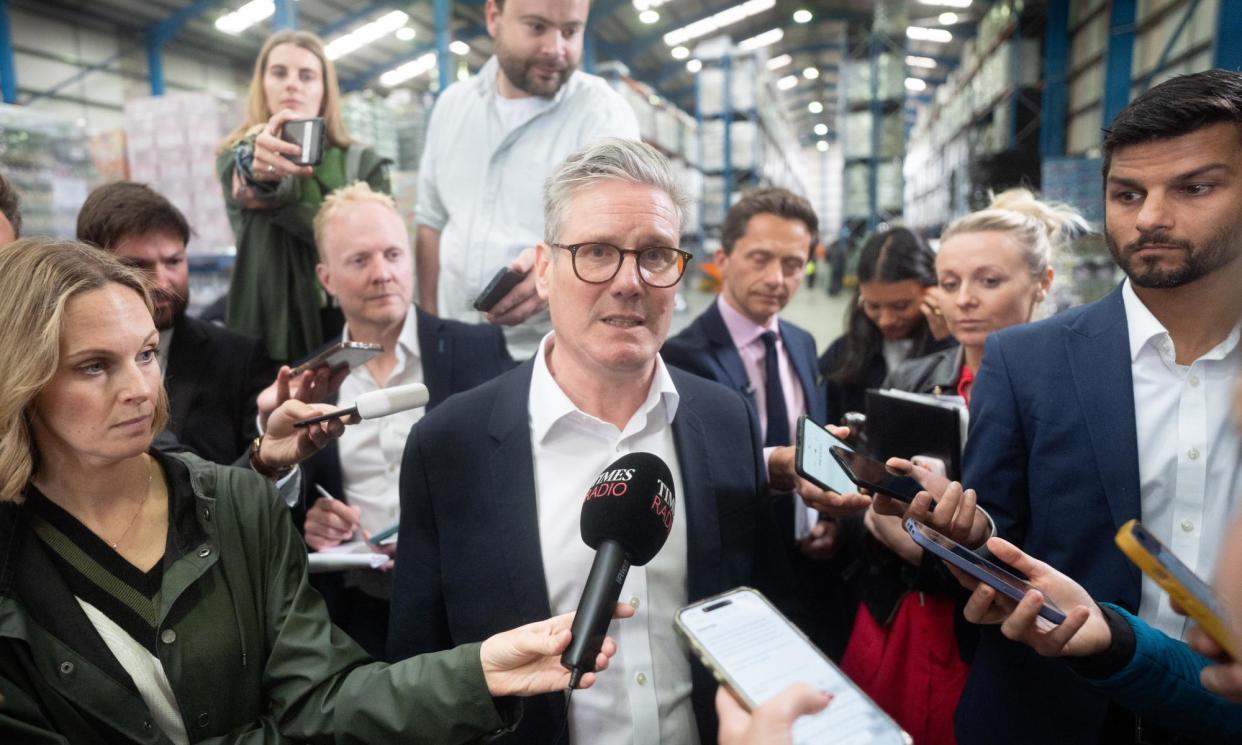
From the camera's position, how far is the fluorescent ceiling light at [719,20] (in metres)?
14.2

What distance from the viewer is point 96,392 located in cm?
116

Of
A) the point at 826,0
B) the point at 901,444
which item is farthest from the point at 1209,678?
the point at 826,0

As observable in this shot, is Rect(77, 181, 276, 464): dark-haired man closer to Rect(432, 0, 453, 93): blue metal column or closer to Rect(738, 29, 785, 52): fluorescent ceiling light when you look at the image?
Rect(432, 0, 453, 93): blue metal column

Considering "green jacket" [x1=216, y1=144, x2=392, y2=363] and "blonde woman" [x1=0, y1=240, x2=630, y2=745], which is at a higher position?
"green jacket" [x1=216, y1=144, x2=392, y2=363]

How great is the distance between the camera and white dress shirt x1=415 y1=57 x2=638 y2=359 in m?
2.43

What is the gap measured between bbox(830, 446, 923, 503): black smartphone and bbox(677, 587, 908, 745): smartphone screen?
0.35 m

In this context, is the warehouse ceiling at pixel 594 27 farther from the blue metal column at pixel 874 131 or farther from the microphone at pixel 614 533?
the microphone at pixel 614 533

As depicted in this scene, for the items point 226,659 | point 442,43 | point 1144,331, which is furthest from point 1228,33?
point 442,43

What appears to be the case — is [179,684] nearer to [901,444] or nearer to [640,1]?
[901,444]

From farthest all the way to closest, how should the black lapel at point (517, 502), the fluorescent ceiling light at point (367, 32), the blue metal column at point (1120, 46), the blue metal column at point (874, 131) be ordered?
1. the fluorescent ceiling light at point (367, 32)
2. the blue metal column at point (874, 131)
3. the blue metal column at point (1120, 46)
4. the black lapel at point (517, 502)

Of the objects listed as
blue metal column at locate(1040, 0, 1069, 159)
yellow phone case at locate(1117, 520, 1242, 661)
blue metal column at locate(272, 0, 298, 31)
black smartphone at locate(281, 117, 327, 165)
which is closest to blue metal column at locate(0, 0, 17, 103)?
blue metal column at locate(272, 0, 298, 31)

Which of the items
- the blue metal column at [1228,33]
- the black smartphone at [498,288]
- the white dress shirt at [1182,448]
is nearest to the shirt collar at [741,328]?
the black smartphone at [498,288]

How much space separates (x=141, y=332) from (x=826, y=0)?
14955mm

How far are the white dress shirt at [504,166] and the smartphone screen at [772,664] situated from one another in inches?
57.9
